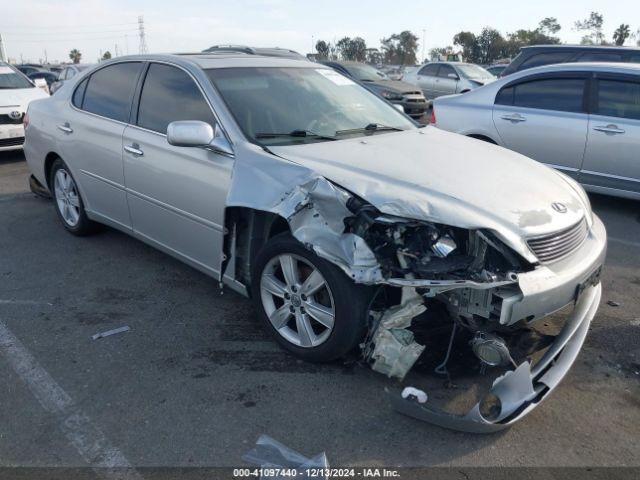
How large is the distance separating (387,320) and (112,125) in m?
2.90

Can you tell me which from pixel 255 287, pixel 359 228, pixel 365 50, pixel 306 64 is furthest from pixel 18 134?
pixel 365 50

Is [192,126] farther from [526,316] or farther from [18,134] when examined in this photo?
[18,134]

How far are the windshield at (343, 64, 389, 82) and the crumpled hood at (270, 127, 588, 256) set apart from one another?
36.5 ft

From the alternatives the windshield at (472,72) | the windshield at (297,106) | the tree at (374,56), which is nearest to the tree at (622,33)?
the tree at (374,56)

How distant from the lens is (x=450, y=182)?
307 cm

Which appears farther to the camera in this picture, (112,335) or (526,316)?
(112,335)

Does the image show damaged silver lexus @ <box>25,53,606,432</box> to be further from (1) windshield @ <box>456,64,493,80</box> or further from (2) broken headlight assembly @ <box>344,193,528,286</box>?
(1) windshield @ <box>456,64,493,80</box>

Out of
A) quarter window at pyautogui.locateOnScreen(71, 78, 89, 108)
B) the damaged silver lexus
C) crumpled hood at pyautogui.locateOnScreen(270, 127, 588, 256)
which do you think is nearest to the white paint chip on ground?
the damaged silver lexus

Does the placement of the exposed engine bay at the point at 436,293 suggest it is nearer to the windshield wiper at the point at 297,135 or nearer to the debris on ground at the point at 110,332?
the windshield wiper at the point at 297,135

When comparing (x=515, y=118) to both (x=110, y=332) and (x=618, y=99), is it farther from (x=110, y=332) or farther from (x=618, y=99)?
(x=110, y=332)

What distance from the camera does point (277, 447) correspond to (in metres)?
2.62

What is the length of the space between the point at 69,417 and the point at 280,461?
3.80 ft

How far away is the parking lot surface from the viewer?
2621 millimetres

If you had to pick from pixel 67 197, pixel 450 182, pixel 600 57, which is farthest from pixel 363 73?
pixel 450 182
